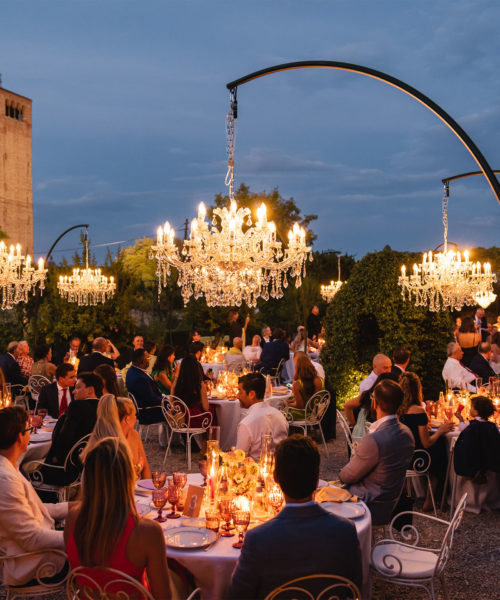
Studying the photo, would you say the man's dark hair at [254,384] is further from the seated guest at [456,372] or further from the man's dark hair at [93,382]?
the seated guest at [456,372]

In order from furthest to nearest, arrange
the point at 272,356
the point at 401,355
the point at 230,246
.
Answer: the point at 272,356
the point at 401,355
the point at 230,246

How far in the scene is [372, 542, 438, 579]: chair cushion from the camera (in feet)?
10.5

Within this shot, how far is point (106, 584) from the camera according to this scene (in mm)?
2293

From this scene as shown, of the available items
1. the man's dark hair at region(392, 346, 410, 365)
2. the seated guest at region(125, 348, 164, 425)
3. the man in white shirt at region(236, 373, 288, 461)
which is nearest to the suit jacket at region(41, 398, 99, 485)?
the man in white shirt at region(236, 373, 288, 461)

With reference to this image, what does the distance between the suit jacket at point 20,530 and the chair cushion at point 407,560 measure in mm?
1888

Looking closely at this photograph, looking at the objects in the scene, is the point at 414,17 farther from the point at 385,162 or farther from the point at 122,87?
the point at 122,87

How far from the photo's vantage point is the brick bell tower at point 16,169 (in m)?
52.8

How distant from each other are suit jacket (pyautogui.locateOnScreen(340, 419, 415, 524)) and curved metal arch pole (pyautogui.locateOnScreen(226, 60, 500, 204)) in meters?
1.92

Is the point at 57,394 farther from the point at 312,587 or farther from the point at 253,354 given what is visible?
the point at 253,354

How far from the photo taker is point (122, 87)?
407 ft

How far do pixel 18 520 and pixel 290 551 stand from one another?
167 centimetres

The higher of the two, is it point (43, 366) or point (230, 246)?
point (230, 246)

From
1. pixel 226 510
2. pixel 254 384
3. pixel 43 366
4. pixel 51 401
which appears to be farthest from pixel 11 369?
pixel 226 510

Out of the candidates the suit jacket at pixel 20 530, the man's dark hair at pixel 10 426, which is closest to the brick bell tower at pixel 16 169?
the man's dark hair at pixel 10 426
